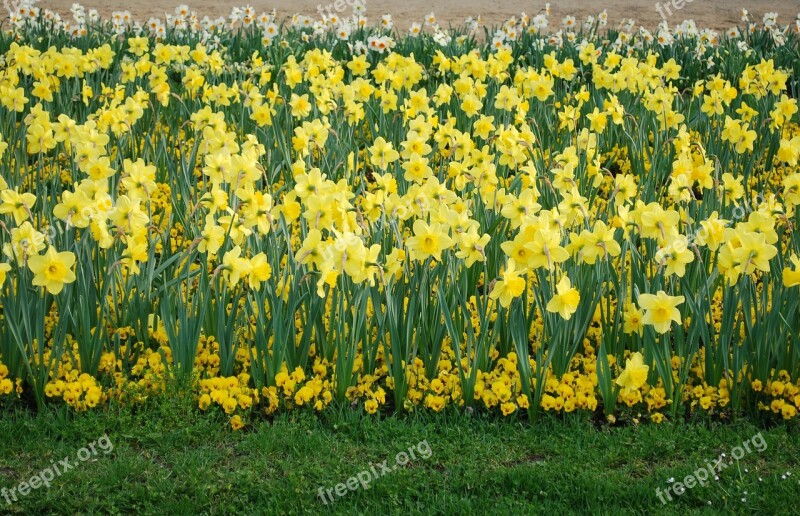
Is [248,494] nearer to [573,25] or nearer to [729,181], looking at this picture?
[729,181]

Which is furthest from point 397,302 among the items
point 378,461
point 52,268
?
point 52,268

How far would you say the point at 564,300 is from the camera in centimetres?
289

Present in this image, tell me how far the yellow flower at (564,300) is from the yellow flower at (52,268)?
5.29ft

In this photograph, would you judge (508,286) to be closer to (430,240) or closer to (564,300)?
(564,300)

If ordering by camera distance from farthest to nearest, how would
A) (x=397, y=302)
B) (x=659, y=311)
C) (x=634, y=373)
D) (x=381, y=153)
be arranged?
(x=381, y=153) → (x=397, y=302) → (x=634, y=373) → (x=659, y=311)

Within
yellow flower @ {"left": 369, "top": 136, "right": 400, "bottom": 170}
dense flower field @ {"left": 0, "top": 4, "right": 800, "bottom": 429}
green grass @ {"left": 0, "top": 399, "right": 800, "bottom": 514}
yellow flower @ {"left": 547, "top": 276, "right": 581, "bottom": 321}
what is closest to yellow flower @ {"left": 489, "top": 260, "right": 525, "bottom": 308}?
dense flower field @ {"left": 0, "top": 4, "right": 800, "bottom": 429}

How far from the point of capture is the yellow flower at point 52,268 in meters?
2.86

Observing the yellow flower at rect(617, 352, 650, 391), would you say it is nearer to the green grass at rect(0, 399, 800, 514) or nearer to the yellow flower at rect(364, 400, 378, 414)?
the green grass at rect(0, 399, 800, 514)

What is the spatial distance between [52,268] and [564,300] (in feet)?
5.62

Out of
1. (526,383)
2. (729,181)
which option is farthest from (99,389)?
(729,181)

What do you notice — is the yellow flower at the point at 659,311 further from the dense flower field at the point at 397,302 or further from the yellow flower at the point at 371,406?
the yellow flower at the point at 371,406

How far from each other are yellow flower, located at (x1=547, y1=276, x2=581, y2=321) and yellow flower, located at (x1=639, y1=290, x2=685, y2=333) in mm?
215

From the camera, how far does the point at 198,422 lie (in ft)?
9.97

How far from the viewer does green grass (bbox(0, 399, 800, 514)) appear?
267 centimetres
